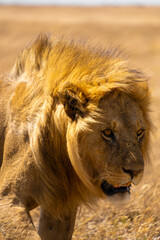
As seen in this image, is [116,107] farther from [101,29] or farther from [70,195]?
[101,29]

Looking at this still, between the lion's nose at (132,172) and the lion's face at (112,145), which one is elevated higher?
the lion's face at (112,145)

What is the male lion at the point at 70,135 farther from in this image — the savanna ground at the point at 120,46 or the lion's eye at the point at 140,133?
the savanna ground at the point at 120,46

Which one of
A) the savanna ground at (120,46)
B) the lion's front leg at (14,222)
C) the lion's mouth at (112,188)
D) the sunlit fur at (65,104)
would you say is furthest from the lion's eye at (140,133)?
the lion's front leg at (14,222)

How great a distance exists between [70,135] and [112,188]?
0.46 metres

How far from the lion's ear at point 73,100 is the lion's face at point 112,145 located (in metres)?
0.07

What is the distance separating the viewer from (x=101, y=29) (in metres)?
24.6

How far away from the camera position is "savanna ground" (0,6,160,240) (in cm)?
452

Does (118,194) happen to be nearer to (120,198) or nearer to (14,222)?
(120,198)

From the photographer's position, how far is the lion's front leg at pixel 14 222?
10.4ft

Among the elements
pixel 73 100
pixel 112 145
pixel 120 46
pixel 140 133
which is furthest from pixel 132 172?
pixel 120 46

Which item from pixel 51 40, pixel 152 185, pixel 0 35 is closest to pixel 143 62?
pixel 0 35

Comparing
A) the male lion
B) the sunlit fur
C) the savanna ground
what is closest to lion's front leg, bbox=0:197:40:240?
the male lion

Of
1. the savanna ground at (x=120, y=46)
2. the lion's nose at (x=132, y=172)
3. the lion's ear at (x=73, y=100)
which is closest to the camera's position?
the lion's nose at (x=132, y=172)

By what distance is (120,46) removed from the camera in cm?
420
